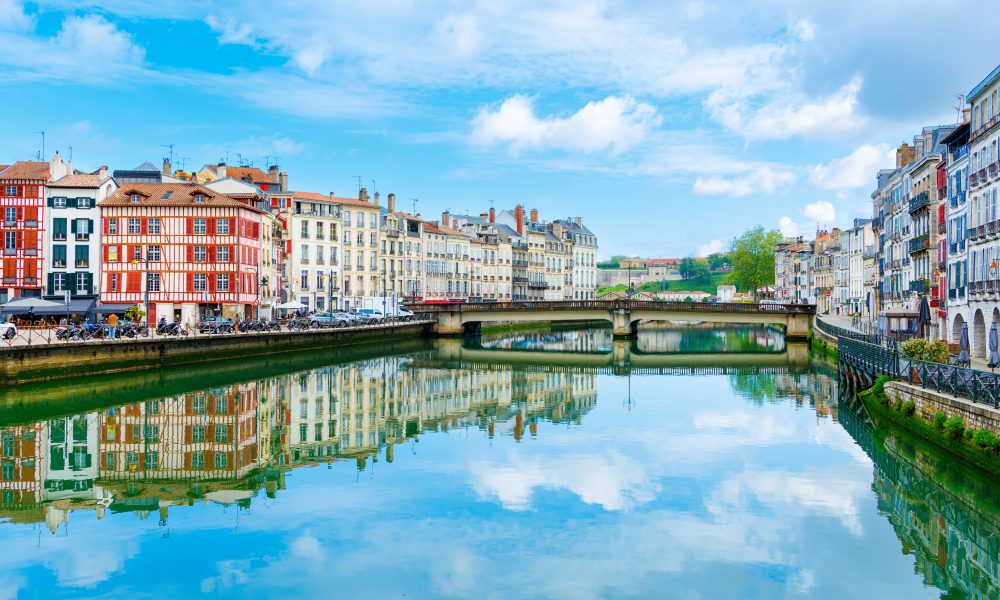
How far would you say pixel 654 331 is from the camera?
93062mm

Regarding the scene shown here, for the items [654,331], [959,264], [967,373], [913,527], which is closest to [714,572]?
[913,527]

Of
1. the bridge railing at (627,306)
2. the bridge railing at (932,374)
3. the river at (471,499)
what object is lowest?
the river at (471,499)

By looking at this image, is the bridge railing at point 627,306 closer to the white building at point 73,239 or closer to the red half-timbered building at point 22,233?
the white building at point 73,239

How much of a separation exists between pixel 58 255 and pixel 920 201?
45.4 m

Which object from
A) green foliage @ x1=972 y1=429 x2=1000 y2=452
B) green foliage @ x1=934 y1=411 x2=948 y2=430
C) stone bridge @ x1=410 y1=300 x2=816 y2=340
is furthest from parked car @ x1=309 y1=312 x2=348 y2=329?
green foliage @ x1=972 y1=429 x2=1000 y2=452

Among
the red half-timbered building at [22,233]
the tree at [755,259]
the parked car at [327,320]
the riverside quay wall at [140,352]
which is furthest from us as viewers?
the tree at [755,259]

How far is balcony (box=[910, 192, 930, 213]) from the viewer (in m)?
41.1

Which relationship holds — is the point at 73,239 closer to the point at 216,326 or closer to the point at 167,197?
the point at 167,197

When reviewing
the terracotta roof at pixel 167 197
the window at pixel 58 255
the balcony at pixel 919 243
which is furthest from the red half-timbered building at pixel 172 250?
the balcony at pixel 919 243

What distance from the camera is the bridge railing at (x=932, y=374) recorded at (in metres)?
18.4

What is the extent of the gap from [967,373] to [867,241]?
187 ft

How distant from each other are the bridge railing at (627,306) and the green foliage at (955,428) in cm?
4323

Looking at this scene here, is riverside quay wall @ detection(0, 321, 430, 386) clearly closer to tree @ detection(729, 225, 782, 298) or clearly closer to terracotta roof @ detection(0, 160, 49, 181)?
terracotta roof @ detection(0, 160, 49, 181)

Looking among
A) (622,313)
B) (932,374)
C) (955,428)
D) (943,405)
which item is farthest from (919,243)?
(622,313)
